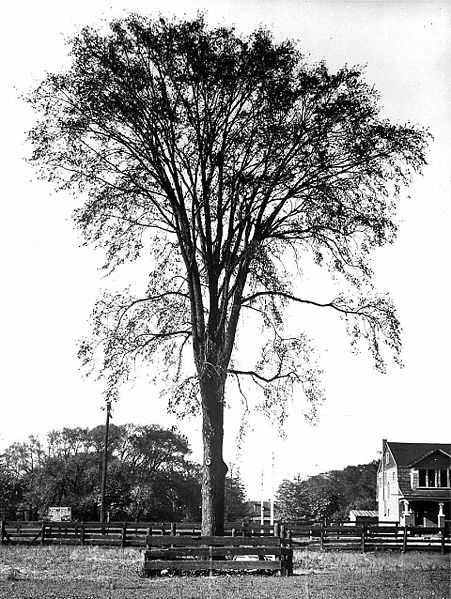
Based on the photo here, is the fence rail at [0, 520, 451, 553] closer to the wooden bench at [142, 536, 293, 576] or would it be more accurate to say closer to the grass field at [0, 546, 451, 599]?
the grass field at [0, 546, 451, 599]

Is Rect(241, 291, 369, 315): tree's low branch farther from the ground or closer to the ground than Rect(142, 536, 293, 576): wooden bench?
farther from the ground

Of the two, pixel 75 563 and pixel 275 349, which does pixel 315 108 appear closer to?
pixel 275 349

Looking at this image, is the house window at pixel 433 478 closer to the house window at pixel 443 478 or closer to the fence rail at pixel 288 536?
the house window at pixel 443 478

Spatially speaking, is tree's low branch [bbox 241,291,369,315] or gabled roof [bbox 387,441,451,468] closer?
tree's low branch [bbox 241,291,369,315]

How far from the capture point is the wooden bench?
1831 cm

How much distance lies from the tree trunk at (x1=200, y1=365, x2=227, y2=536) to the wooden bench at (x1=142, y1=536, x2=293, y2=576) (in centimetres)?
71

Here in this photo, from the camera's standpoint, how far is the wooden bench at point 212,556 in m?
18.3

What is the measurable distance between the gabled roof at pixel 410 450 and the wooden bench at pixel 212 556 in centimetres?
3713

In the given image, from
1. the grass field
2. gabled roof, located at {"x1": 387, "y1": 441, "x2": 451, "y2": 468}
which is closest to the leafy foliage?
gabled roof, located at {"x1": 387, "y1": 441, "x2": 451, "y2": 468}

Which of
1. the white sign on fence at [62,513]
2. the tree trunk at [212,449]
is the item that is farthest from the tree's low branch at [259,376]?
the white sign on fence at [62,513]

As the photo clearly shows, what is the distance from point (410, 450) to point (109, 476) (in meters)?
24.9

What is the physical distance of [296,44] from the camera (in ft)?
61.2

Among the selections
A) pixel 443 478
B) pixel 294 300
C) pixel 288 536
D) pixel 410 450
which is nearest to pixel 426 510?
pixel 443 478

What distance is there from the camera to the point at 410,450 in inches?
2251
